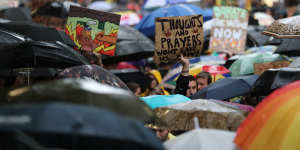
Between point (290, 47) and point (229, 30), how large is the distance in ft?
5.09

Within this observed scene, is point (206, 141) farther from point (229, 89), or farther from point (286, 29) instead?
point (286, 29)

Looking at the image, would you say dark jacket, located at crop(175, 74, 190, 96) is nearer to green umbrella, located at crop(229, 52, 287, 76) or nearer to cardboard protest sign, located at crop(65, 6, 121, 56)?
cardboard protest sign, located at crop(65, 6, 121, 56)

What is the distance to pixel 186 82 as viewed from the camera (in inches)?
317

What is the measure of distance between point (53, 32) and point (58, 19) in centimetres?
465

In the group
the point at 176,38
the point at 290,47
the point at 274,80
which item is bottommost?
the point at 290,47

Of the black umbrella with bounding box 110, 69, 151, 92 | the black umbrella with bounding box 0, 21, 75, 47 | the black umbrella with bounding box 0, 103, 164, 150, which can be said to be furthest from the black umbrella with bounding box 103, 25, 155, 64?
the black umbrella with bounding box 0, 103, 164, 150

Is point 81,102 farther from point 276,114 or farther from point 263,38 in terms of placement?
Result: point 263,38

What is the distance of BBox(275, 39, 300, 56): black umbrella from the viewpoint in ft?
32.6

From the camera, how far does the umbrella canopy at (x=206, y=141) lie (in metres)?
4.23

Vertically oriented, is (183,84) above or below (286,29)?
below

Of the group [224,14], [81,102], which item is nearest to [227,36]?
[224,14]

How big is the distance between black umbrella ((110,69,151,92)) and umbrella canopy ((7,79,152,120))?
22.7 feet

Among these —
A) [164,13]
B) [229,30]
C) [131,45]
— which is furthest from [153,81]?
[164,13]

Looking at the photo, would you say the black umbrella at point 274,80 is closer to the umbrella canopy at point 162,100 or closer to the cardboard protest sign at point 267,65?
the umbrella canopy at point 162,100
